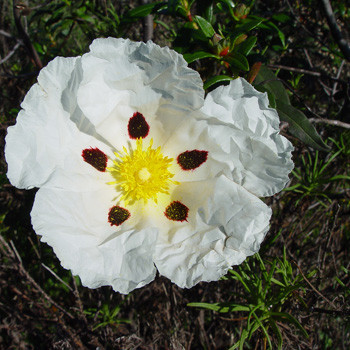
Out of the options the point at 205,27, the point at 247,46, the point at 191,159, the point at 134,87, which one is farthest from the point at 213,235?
the point at 205,27

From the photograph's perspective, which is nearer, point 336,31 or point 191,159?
point 191,159

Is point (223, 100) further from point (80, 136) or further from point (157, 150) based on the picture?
point (80, 136)

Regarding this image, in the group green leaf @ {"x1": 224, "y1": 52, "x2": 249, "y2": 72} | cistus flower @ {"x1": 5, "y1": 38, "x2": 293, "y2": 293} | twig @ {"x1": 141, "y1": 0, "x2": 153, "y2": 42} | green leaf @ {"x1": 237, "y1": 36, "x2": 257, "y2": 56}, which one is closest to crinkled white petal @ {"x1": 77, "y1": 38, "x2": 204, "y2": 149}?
cistus flower @ {"x1": 5, "y1": 38, "x2": 293, "y2": 293}

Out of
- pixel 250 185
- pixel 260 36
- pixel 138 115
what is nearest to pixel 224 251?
pixel 250 185

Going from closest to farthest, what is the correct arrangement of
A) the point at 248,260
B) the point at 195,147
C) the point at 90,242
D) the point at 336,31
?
the point at 90,242 → the point at 195,147 → the point at 248,260 → the point at 336,31

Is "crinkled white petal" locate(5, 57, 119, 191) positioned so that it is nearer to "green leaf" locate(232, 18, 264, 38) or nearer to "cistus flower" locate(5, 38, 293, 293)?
"cistus flower" locate(5, 38, 293, 293)

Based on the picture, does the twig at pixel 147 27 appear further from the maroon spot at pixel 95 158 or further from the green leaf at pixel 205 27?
the maroon spot at pixel 95 158

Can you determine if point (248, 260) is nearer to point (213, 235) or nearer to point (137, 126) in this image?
point (213, 235)
